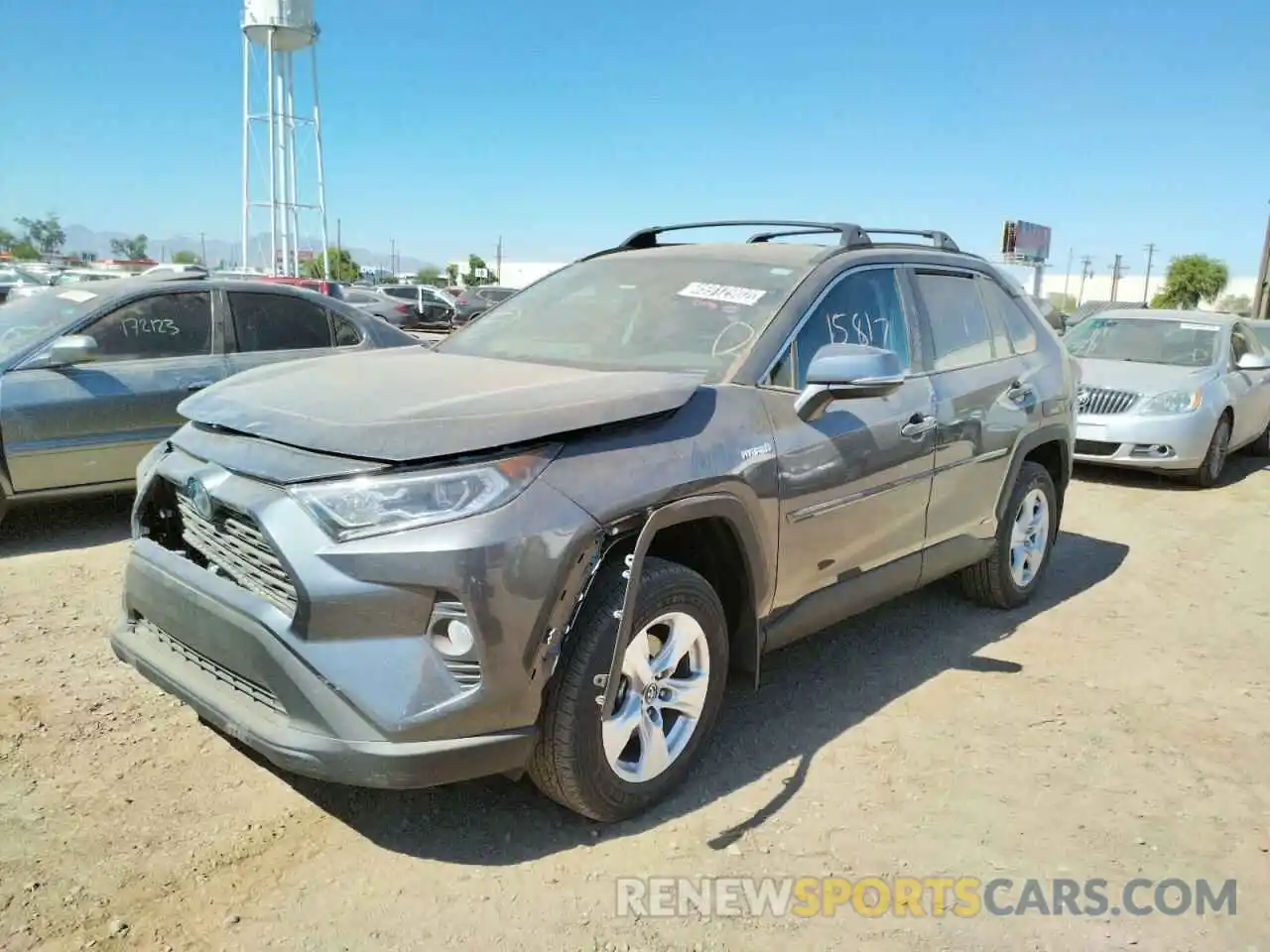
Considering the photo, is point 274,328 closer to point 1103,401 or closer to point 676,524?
point 676,524

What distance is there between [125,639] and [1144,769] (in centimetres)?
350

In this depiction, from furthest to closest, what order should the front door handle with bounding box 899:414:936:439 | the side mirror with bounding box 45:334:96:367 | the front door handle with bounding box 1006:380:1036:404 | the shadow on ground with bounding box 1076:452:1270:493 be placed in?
1. the shadow on ground with bounding box 1076:452:1270:493
2. the side mirror with bounding box 45:334:96:367
3. the front door handle with bounding box 1006:380:1036:404
4. the front door handle with bounding box 899:414:936:439

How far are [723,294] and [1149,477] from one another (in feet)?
24.2

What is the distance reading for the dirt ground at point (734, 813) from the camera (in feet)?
8.20

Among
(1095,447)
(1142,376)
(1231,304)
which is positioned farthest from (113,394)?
(1231,304)

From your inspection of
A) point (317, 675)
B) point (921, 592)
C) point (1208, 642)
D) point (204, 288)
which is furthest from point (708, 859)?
point (204, 288)

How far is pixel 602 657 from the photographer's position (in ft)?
8.63

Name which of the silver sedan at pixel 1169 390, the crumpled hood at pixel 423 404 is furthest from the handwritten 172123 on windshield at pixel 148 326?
the silver sedan at pixel 1169 390

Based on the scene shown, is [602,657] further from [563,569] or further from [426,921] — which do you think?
[426,921]

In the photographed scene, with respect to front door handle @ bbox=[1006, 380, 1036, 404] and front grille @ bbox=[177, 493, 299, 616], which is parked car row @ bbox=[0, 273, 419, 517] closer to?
front grille @ bbox=[177, 493, 299, 616]

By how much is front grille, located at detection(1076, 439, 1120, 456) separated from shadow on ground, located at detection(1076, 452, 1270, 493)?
1.37ft

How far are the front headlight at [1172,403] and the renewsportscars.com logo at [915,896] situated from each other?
6.54 m

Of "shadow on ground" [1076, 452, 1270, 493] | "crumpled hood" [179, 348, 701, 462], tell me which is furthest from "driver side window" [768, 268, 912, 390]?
"shadow on ground" [1076, 452, 1270, 493]

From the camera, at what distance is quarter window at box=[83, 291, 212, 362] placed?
19.1 feet
